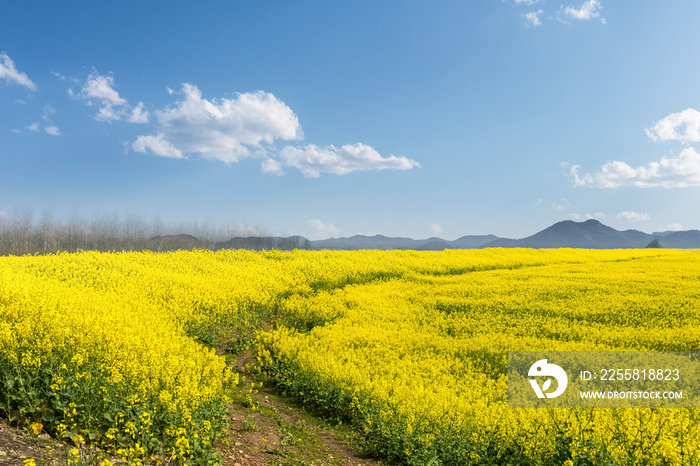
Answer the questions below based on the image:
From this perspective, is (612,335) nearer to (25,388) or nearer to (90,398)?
(90,398)

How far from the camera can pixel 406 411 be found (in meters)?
11.0

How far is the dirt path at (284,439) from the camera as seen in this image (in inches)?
372

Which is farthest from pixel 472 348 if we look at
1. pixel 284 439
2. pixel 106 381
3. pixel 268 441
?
pixel 106 381

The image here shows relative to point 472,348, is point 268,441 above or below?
below

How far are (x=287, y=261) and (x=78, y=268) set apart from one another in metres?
15.4

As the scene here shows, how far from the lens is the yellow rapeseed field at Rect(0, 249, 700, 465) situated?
26.9 ft

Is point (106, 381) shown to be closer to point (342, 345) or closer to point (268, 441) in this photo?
point (268, 441)
